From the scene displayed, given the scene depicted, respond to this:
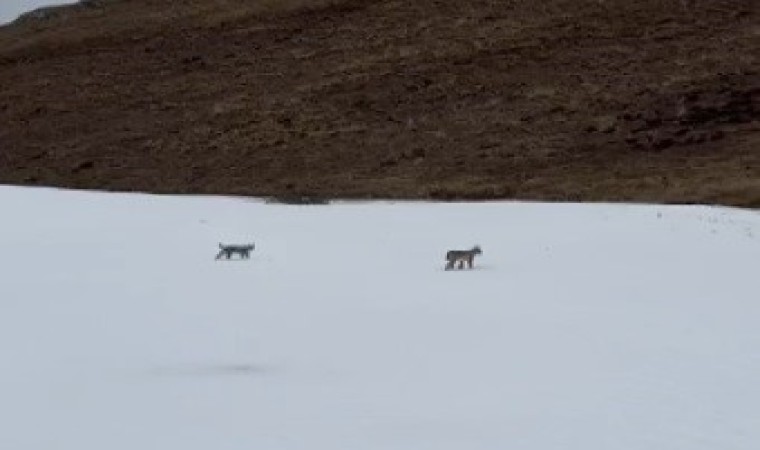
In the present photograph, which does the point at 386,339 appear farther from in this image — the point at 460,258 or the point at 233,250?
the point at 233,250

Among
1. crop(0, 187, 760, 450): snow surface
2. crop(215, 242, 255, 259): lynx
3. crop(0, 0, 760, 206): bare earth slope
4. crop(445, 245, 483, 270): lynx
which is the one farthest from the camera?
crop(0, 0, 760, 206): bare earth slope

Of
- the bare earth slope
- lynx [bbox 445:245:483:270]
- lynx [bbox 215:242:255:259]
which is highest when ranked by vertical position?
the bare earth slope

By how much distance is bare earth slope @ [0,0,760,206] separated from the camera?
3378 cm

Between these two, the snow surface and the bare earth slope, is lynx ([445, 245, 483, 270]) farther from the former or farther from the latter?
the bare earth slope

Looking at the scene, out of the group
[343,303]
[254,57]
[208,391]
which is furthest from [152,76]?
[208,391]

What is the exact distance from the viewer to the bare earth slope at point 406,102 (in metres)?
33.8

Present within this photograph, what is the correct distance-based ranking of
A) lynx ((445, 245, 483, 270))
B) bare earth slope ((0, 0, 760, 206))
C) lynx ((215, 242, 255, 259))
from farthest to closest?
1. bare earth slope ((0, 0, 760, 206))
2. lynx ((215, 242, 255, 259))
3. lynx ((445, 245, 483, 270))

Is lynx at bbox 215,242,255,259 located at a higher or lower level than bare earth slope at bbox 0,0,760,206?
lower

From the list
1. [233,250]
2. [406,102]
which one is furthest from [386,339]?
[406,102]

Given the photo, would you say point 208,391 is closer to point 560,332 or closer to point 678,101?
point 560,332

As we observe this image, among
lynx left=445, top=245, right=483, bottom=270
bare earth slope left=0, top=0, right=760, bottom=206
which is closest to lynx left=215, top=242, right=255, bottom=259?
lynx left=445, top=245, right=483, bottom=270

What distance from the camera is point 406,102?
41781 millimetres

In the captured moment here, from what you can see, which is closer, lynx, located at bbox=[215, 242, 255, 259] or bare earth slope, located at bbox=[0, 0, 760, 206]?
lynx, located at bbox=[215, 242, 255, 259]

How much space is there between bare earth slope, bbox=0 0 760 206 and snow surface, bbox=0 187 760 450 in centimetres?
986
